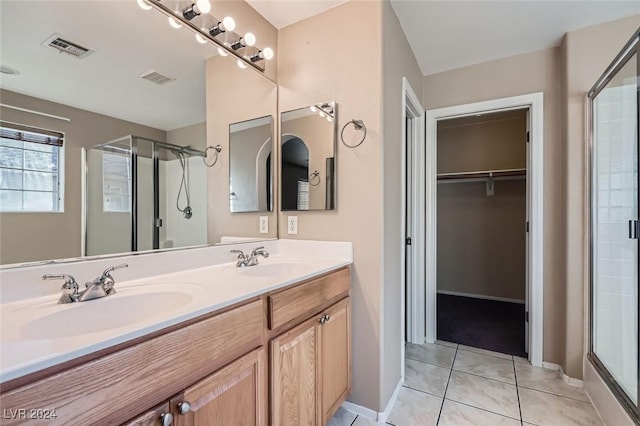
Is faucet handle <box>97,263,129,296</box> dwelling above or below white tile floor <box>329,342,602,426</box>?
above

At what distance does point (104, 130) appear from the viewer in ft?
3.76

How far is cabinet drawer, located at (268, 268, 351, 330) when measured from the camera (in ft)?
3.65

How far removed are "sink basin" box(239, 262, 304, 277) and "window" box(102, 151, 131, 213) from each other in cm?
62

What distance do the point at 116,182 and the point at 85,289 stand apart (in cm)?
45

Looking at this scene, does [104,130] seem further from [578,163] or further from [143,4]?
[578,163]

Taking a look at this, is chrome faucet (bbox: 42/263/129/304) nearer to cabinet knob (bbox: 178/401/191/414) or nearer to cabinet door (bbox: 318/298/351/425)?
cabinet knob (bbox: 178/401/191/414)

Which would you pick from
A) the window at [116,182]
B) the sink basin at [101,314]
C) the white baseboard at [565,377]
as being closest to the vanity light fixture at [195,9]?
the window at [116,182]

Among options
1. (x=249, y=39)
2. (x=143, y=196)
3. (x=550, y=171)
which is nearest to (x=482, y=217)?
(x=550, y=171)

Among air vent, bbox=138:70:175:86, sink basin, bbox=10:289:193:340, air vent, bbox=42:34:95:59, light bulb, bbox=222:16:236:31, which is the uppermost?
light bulb, bbox=222:16:236:31

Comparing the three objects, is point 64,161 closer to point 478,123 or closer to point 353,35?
point 353,35

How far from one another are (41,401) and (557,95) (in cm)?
308

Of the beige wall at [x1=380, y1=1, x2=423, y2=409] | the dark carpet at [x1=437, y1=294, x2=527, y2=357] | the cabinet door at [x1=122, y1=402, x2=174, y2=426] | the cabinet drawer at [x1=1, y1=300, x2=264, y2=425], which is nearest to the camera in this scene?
the cabinet drawer at [x1=1, y1=300, x2=264, y2=425]

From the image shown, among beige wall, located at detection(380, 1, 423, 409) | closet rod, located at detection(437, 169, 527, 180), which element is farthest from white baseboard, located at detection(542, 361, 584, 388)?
closet rod, located at detection(437, 169, 527, 180)

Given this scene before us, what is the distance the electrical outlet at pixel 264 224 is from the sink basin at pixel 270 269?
0.36 metres
